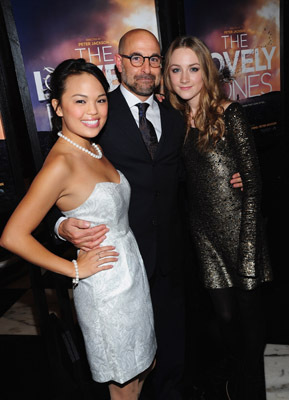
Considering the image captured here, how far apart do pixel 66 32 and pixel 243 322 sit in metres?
1.73

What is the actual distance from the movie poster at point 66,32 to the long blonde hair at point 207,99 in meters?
0.51

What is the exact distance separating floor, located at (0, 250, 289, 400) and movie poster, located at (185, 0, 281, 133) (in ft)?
4.65

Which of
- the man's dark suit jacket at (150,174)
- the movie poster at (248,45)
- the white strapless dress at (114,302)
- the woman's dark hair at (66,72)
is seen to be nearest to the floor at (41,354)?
the white strapless dress at (114,302)

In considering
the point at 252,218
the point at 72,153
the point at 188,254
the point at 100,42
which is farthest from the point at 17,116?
the point at 252,218

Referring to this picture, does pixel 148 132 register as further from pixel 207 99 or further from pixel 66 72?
pixel 66 72

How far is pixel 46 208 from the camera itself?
4.14 ft

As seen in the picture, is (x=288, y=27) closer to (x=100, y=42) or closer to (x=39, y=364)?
(x=100, y=42)

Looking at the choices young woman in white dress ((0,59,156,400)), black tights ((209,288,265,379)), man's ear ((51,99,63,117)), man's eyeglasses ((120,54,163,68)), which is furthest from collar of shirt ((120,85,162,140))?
black tights ((209,288,265,379))

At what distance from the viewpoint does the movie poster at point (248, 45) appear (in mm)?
2630

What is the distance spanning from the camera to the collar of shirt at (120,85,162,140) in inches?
68.7

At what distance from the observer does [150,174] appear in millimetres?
1669

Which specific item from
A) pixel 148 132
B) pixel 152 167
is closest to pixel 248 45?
pixel 148 132

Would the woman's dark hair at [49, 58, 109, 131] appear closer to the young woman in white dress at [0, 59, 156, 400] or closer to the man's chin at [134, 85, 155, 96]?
the young woman in white dress at [0, 59, 156, 400]

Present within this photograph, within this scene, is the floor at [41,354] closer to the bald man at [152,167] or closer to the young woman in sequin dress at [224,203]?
the young woman in sequin dress at [224,203]
